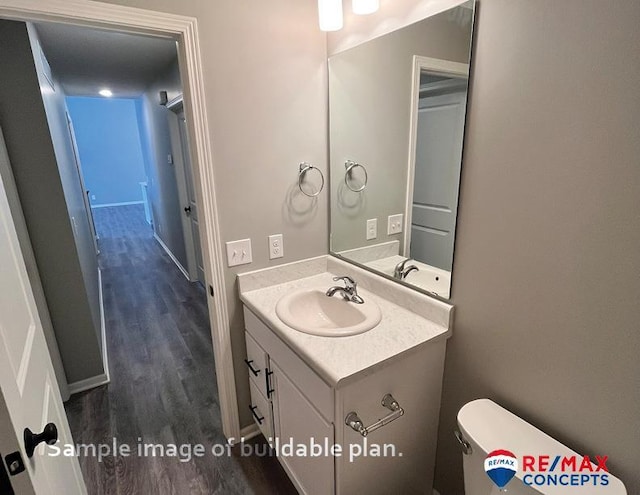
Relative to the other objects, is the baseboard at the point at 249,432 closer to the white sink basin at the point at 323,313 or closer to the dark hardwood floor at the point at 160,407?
the dark hardwood floor at the point at 160,407

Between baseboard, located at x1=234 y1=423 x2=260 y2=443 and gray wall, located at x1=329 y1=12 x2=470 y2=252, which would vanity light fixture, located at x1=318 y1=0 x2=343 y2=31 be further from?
baseboard, located at x1=234 y1=423 x2=260 y2=443

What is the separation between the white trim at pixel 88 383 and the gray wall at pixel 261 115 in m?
1.21

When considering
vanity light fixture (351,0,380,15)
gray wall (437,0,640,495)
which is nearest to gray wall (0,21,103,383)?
vanity light fixture (351,0,380,15)

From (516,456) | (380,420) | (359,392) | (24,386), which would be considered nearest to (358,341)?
(359,392)

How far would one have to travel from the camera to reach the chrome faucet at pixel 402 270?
1458mm

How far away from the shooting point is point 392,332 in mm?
1247

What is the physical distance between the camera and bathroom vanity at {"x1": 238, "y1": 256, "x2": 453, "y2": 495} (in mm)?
1097

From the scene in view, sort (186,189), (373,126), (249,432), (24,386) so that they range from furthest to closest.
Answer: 1. (186,189)
2. (249,432)
3. (373,126)
4. (24,386)

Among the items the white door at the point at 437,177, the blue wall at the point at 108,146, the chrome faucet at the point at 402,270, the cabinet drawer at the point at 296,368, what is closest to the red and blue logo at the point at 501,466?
the cabinet drawer at the point at 296,368

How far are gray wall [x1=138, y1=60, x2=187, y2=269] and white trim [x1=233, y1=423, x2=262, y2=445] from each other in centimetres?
279

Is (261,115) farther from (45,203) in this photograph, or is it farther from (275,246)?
(45,203)

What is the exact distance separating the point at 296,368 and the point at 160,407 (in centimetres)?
136

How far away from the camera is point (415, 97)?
1362 millimetres

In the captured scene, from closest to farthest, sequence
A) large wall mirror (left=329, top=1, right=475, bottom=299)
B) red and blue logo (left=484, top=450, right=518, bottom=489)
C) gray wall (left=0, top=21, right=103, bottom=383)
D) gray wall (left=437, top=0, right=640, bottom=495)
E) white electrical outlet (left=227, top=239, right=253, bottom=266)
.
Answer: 1. gray wall (left=437, top=0, right=640, bottom=495)
2. red and blue logo (left=484, top=450, right=518, bottom=489)
3. large wall mirror (left=329, top=1, right=475, bottom=299)
4. white electrical outlet (left=227, top=239, right=253, bottom=266)
5. gray wall (left=0, top=21, right=103, bottom=383)
